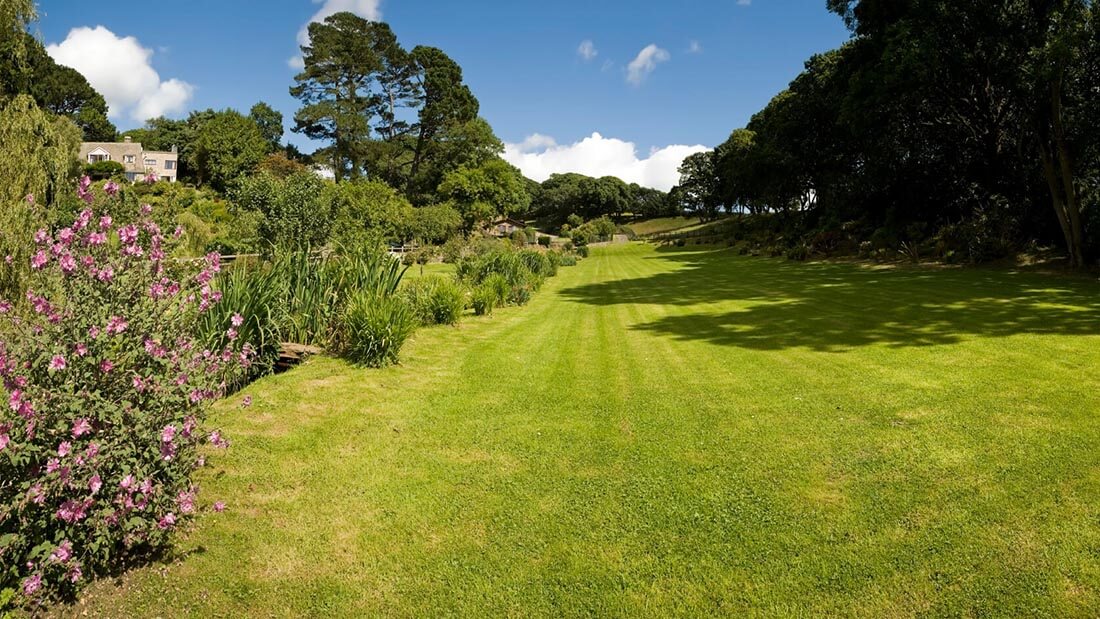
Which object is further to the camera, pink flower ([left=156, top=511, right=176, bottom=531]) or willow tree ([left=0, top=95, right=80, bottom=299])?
willow tree ([left=0, top=95, right=80, bottom=299])

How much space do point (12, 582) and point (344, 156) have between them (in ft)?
201

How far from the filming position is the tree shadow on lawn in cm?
948

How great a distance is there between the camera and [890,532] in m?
3.83

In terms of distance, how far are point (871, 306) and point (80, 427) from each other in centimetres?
1371

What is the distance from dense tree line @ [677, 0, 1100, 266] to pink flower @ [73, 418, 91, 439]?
19742mm

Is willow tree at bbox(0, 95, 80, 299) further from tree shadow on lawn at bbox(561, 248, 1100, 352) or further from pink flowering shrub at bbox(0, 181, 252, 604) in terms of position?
tree shadow on lawn at bbox(561, 248, 1100, 352)

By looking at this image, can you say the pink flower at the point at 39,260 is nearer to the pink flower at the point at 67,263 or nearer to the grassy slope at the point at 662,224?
the pink flower at the point at 67,263

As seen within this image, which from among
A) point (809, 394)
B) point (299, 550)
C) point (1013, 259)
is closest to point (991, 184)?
point (1013, 259)

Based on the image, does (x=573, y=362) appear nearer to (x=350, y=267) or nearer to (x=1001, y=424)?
(x=350, y=267)

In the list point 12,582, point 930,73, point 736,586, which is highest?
point 930,73

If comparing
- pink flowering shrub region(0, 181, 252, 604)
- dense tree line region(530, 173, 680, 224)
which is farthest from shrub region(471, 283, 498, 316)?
dense tree line region(530, 173, 680, 224)

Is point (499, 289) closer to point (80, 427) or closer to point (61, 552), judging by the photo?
point (80, 427)

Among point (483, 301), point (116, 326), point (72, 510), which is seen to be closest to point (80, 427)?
point (72, 510)

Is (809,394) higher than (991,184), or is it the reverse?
(991,184)
